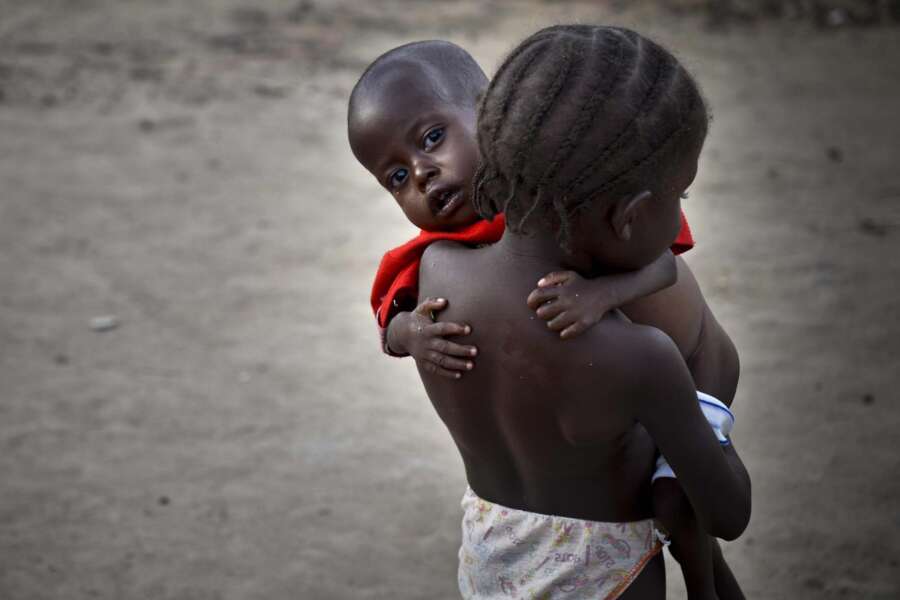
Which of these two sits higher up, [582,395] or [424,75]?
[424,75]

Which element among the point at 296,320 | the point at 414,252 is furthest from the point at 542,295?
the point at 296,320

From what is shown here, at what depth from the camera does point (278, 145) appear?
252 inches

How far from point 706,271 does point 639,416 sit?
10.9ft

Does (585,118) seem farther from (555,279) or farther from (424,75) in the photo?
(424,75)

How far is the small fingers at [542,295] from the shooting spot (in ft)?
5.24

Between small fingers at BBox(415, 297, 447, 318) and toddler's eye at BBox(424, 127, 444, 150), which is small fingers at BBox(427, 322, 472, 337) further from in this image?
toddler's eye at BBox(424, 127, 444, 150)

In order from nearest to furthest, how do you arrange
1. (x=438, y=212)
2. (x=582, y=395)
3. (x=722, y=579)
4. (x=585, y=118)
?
(x=585, y=118), (x=582, y=395), (x=438, y=212), (x=722, y=579)

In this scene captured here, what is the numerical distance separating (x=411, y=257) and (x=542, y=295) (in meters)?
0.40

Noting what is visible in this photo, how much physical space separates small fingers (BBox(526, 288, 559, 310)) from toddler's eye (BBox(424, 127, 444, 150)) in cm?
55

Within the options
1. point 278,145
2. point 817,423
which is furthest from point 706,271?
point 278,145

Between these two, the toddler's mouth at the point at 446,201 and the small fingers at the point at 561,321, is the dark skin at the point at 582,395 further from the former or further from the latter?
the toddler's mouth at the point at 446,201

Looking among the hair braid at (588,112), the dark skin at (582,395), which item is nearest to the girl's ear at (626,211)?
the dark skin at (582,395)

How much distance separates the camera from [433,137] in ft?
6.79

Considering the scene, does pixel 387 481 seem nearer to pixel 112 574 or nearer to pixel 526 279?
pixel 112 574
